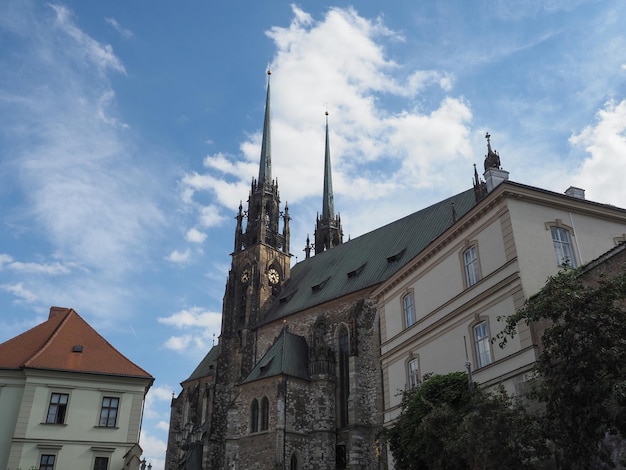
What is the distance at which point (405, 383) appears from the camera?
21.7 meters

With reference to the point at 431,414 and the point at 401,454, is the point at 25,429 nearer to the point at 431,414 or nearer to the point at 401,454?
the point at 401,454

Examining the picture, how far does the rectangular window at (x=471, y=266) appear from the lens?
18.5 meters

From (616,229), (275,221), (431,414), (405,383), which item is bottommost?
(431,414)

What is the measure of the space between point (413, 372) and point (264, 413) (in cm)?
1171

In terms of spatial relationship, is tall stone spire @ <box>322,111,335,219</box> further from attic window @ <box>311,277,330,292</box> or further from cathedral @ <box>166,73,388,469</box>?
attic window @ <box>311,277,330,292</box>

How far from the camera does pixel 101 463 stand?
23.9 metres

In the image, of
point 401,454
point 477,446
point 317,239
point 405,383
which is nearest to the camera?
point 477,446

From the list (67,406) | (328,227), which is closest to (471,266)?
(67,406)

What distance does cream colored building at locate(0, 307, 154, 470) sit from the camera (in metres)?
23.3

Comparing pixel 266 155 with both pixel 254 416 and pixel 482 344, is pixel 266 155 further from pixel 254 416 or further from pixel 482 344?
pixel 482 344

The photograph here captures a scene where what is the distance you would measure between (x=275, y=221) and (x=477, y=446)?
1364 inches

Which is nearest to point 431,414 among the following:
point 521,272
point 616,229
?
point 521,272

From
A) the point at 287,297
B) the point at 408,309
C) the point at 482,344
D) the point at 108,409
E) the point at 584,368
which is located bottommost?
the point at 584,368

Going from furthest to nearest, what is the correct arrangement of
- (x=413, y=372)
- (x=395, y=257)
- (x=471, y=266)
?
(x=395, y=257) < (x=413, y=372) < (x=471, y=266)
